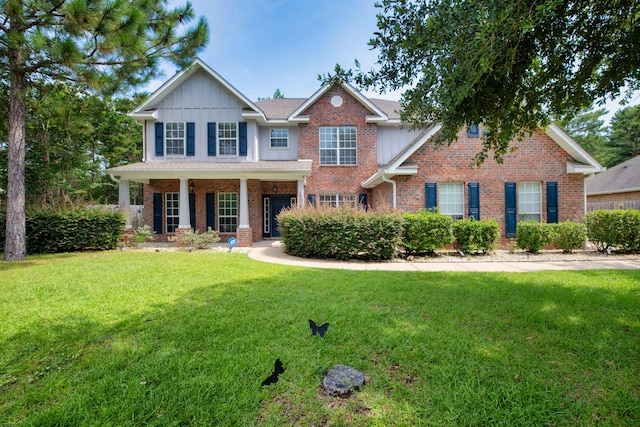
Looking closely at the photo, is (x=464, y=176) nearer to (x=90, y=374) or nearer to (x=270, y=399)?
(x=270, y=399)

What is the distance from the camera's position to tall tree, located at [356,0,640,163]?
3.54 meters

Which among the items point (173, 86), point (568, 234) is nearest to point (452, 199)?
point (568, 234)

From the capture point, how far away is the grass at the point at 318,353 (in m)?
2.23

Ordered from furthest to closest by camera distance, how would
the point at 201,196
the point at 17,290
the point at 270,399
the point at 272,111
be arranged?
the point at 272,111, the point at 201,196, the point at 17,290, the point at 270,399

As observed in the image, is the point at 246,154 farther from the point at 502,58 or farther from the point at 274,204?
the point at 502,58

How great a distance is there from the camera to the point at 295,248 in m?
9.90

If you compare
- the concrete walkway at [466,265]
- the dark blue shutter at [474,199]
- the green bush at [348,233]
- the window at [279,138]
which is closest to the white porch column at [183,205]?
the window at [279,138]

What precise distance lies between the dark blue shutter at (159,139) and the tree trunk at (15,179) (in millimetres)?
5098

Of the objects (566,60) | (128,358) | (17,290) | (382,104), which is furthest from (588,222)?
(17,290)

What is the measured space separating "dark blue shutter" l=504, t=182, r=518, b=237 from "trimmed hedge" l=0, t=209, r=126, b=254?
50.7 feet

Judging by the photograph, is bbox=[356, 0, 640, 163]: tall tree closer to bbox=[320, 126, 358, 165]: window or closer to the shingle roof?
bbox=[320, 126, 358, 165]: window

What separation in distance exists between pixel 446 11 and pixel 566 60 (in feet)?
9.77

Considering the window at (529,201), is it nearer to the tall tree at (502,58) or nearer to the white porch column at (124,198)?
Result: the tall tree at (502,58)

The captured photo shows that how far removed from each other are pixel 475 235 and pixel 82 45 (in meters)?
13.1
